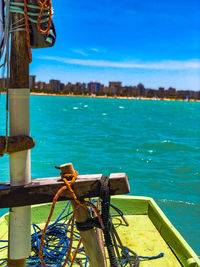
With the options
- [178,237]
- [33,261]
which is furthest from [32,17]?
[178,237]

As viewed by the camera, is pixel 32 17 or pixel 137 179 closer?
pixel 32 17

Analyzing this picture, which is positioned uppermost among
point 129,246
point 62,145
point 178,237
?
point 178,237

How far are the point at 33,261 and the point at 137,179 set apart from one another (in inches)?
455

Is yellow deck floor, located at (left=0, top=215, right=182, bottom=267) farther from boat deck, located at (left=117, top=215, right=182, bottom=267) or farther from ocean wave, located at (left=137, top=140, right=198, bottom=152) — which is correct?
ocean wave, located at (left=137, top=140, right=198, bottom=152)

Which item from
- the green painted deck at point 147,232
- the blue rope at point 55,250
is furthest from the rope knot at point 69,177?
the green painted deck at point 147,232

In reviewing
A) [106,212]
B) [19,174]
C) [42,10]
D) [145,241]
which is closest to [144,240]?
[145,241]

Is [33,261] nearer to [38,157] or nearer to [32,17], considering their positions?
[32,17]

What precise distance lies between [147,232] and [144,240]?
0.28 meters

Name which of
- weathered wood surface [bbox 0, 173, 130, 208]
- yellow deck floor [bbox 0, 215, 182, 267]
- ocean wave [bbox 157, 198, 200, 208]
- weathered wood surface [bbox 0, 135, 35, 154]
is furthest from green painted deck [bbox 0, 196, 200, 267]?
ocean wave [bbox 157, 198, 200, 208]

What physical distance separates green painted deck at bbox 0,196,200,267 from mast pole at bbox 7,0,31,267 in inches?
93.4

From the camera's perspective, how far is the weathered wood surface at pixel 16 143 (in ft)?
7.15

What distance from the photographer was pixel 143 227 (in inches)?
214

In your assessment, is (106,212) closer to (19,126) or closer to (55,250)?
(19,126)

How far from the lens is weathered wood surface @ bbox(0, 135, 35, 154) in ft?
7.15
